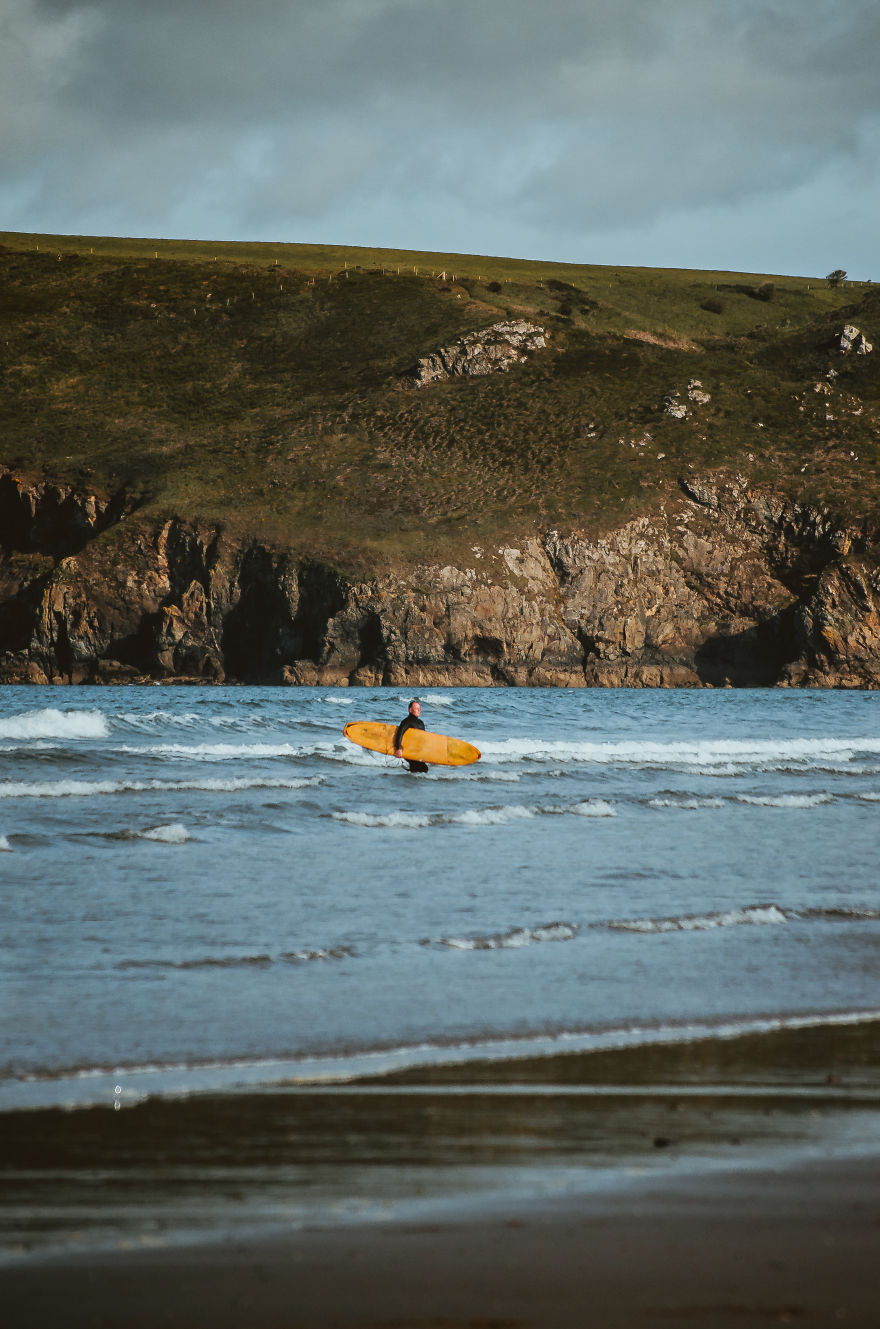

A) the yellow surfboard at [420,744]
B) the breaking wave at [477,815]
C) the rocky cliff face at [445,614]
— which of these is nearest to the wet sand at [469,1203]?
the breaking wave at [477,815]

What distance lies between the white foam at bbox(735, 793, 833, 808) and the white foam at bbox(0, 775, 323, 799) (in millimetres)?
7558

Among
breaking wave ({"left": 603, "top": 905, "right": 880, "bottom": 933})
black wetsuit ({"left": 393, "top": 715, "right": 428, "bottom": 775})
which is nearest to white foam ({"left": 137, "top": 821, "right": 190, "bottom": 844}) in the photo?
breaking wave ({"left": 603, "top": 905, "right": 880, "bottom": 933})

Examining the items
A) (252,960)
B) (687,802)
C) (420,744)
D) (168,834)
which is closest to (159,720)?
(420,744)

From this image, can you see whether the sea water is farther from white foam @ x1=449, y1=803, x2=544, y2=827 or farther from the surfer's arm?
the surfer's arm

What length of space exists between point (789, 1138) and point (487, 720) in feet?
→ 125

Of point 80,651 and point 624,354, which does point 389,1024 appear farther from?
point 624,354

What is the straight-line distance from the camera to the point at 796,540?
9944cm

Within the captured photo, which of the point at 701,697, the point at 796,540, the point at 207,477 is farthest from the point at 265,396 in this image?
the point at 701,697

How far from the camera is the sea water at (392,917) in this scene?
21.5ft

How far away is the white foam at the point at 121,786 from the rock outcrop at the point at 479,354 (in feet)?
309

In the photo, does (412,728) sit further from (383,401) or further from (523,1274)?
(383,401)

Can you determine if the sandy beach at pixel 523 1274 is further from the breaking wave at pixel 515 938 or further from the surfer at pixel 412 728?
the surfer at pixel 412 728

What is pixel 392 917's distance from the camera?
32.7ft

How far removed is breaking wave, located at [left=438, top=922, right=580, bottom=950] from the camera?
29.6ft
